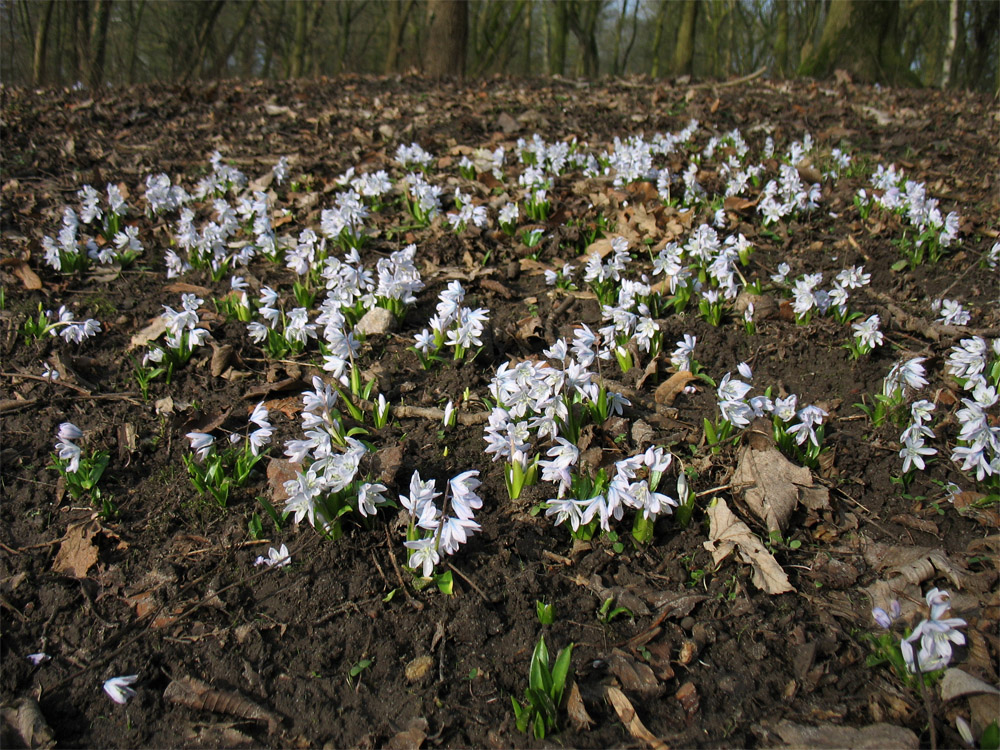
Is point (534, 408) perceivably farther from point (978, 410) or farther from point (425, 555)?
point (978, 410)

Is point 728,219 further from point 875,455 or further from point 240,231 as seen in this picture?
point 240,231

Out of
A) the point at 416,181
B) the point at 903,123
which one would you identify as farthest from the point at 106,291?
the point at 903,123

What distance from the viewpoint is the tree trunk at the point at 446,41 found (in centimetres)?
1009

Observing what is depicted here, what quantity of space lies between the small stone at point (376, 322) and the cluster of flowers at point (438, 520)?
1.63m

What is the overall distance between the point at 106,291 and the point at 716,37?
81.0 feet

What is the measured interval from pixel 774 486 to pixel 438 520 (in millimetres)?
1359

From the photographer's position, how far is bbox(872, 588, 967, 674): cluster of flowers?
1.72 m

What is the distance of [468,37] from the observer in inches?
525

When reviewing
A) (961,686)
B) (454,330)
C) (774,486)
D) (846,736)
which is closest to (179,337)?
(454,330)

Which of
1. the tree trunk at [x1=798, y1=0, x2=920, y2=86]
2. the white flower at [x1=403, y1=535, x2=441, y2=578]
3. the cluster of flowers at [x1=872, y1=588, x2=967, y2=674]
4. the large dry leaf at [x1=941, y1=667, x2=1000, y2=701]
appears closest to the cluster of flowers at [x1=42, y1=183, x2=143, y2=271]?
the white flower at [x1=403, y1=535, x2=441, y2=578]

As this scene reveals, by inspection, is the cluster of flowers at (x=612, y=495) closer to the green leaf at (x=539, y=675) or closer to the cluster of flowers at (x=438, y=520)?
the cluster of flowers at (x=438, y=520)

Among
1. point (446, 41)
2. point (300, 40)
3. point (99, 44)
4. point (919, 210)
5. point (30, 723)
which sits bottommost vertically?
point (30, 723)

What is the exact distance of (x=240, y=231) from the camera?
15.7 feet

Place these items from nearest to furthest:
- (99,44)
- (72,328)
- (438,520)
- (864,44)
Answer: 1. (438,520)
2. (72,328)
3. (864,44)
4. (99,44)
